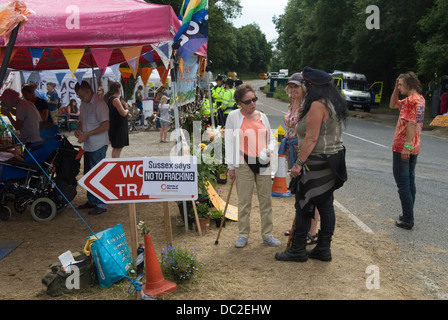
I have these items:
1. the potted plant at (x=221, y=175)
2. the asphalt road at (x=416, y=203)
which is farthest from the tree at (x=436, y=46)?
the potted plant at (x=221, y=175)

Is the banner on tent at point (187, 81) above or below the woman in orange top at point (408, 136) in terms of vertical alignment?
above

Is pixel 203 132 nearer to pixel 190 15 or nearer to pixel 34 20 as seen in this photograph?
pixel 190 15

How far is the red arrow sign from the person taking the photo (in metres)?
4.36

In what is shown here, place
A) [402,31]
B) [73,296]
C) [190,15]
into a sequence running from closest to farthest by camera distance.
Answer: [73,296]
[190,15]
[402,31]

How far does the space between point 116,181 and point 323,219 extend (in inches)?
85.3

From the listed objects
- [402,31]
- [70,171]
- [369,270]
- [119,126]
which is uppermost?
[402,31]

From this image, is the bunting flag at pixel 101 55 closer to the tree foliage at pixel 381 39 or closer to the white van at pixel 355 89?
the tree foliage at pixel 381 39

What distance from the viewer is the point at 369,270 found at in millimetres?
4688

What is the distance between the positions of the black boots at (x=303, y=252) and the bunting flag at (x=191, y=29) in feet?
8.62

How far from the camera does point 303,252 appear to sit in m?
4.84

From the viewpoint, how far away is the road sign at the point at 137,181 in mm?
4371

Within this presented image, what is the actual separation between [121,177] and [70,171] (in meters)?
2.82

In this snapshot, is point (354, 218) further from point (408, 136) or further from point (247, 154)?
point (247, 154)
